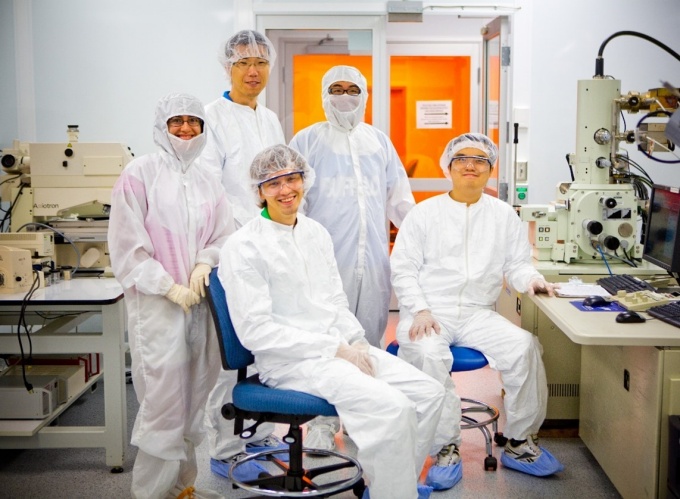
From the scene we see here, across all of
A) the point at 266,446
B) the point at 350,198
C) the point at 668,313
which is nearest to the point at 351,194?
the point at 350,198

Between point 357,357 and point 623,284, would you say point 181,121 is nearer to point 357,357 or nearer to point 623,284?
point 357,357

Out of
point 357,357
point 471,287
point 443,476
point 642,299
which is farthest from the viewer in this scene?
point 471,287

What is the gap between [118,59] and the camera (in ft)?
15.3

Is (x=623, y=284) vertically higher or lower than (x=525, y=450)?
higher

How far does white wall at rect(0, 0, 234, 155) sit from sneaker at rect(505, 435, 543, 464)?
2830 mm

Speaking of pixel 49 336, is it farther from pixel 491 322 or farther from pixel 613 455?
pixel 613 455

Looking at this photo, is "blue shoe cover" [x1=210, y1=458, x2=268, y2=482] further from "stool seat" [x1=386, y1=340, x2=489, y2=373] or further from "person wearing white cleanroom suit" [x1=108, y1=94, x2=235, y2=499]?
"stool seat" [x1=386, y1=340, x2=489, y2=373]

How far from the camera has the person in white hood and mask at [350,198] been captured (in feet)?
10.2

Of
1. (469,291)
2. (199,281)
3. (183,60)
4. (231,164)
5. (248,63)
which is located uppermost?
(183,60)

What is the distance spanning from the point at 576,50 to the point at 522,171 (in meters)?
0.80

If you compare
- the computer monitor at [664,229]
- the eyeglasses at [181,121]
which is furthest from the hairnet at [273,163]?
the computer monitor at [664,229]

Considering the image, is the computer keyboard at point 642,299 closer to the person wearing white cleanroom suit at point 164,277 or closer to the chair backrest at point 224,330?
the chair backrest at point 224,330

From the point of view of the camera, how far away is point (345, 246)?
3137 mm

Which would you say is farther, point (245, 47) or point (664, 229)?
point (245, 47)
